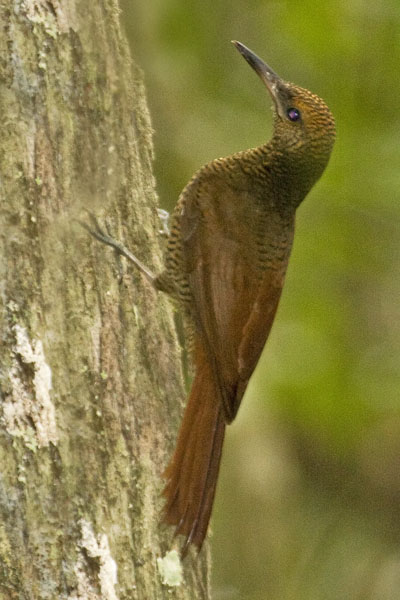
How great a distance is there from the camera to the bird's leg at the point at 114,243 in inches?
108

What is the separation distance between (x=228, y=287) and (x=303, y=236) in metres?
1.78

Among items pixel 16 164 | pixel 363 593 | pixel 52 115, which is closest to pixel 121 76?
pixel 52 115

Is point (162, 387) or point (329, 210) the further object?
point (329, 210)

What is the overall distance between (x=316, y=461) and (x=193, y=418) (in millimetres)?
3869

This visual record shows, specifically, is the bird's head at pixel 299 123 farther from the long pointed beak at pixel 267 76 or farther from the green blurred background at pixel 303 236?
the green blurred background at pixel 303 236

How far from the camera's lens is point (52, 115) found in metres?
2.67

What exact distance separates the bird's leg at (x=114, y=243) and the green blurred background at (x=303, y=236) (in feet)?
4.95

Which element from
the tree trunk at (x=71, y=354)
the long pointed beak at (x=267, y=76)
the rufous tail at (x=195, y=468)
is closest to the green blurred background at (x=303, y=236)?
the long pointed beak at (x=267, y=76)

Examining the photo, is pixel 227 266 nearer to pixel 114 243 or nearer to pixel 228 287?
pixel 228 287

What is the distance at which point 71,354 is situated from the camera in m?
2.57

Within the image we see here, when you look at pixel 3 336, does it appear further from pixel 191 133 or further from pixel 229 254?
pixel 191 133

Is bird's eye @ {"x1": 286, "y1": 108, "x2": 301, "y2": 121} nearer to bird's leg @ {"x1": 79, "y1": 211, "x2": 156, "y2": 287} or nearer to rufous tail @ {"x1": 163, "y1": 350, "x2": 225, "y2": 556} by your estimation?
bird's leg @ {"x1": 79, "y1": 211, "x2": 156, "y2": 287}

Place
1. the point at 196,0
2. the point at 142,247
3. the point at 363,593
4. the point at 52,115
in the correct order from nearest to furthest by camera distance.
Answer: the point at 52,115 < the point at 142,247 < the point at 196,0 < the point at 363,593

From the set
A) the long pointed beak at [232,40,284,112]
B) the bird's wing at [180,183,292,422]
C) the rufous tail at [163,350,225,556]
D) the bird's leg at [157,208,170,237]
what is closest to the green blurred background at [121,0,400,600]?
the long pointed beak at [232,40,284,112]
